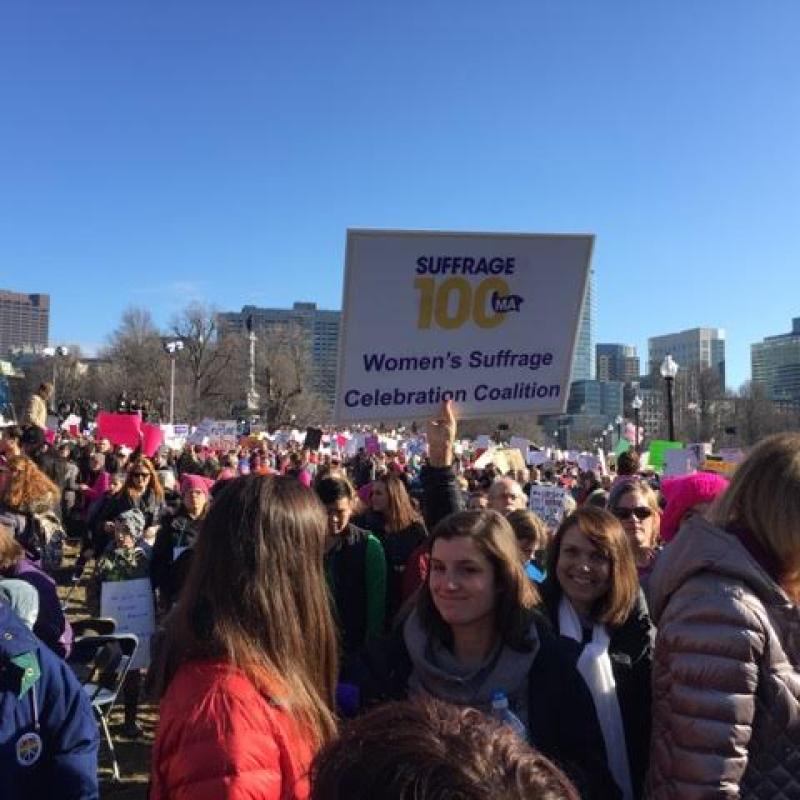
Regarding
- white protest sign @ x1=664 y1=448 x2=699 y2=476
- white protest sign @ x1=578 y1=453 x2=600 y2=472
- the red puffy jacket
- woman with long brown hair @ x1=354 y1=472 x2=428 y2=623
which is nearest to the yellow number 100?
woman with long brown hair @ x1=354 y1=472 x2=428 y2=623

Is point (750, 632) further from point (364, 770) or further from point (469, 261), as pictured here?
point (469, 261)

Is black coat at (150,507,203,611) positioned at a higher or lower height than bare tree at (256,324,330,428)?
lower

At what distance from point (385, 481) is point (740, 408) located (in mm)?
67280

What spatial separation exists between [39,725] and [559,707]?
58.8 inches

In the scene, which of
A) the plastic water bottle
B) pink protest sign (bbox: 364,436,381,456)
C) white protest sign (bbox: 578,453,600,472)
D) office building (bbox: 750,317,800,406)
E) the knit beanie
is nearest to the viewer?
the plastic water bottle

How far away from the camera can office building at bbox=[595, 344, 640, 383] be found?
6432 inches

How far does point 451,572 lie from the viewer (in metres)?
2.69

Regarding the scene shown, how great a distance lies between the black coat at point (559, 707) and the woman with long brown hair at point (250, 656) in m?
0.44

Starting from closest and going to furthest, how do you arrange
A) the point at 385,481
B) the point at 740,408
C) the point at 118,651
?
the point at 118,651, the point at 385,481, the point at 740,408

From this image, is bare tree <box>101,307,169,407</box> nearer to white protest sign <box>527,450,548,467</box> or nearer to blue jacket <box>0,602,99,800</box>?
white protest sign <box>527,450,548,467</box>

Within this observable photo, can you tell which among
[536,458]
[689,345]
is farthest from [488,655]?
[689,345]

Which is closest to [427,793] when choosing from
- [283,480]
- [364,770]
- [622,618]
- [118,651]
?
[364,770]

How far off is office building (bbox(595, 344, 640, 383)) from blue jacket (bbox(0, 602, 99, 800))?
160 metres

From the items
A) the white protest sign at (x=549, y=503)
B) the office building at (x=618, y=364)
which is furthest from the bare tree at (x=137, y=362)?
the office building at (x=618, y=364)
